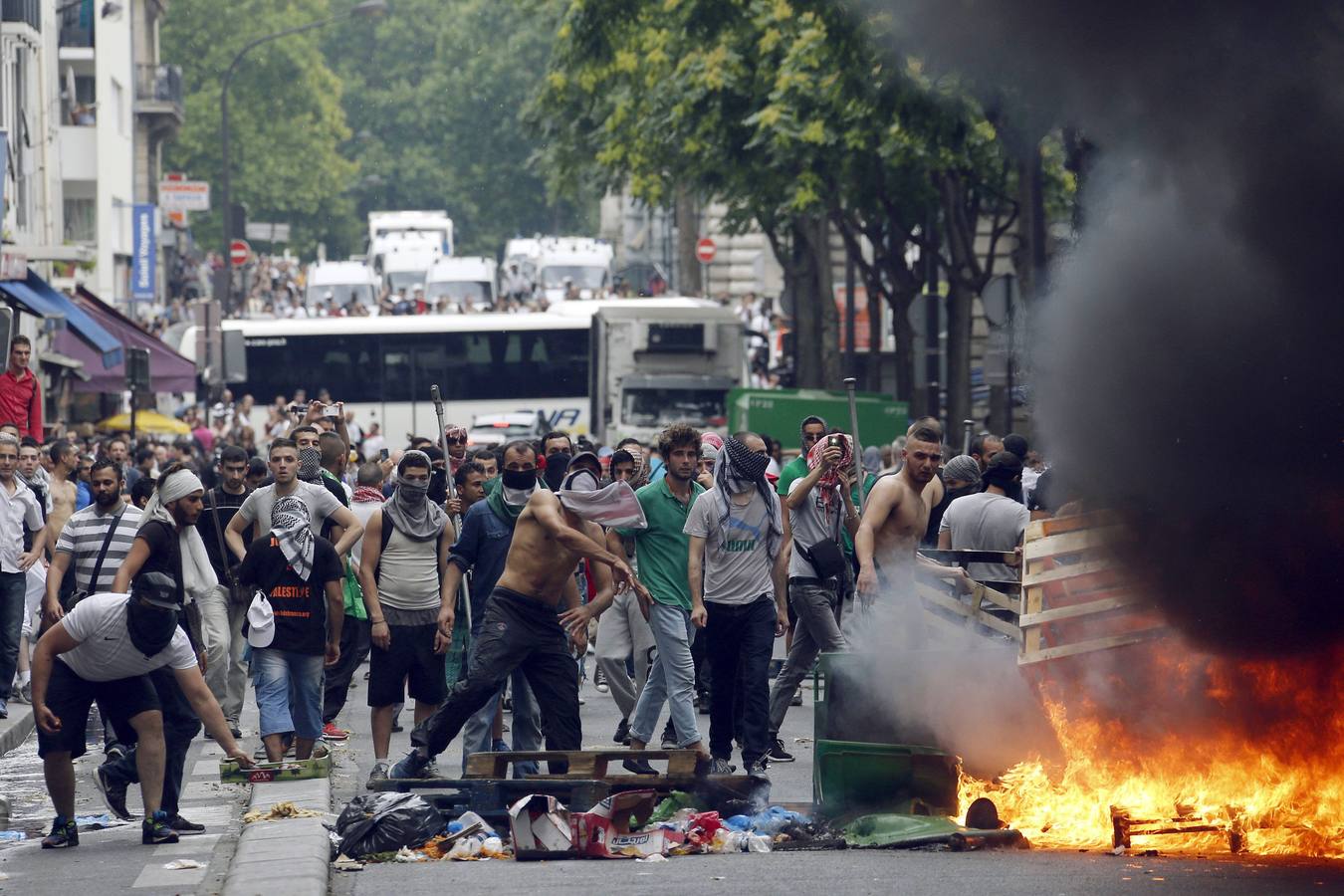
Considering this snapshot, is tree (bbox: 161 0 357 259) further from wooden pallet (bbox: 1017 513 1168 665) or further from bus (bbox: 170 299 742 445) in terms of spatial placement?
wooden pallet (bbox: 1017 513 1168 665)

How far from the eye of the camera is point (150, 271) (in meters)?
39.5

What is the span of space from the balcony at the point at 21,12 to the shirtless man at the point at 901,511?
1856 centimetres

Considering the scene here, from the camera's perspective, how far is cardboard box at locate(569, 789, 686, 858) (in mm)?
7945

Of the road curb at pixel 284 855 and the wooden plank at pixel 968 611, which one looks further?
the wooden plank at pixel 968 611

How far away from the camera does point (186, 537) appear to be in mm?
10250

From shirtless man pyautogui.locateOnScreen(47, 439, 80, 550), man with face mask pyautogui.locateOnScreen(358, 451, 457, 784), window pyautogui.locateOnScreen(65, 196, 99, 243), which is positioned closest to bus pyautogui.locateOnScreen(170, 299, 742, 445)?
window pyautogui.locateOnScreen(65, 196, 99, 243)

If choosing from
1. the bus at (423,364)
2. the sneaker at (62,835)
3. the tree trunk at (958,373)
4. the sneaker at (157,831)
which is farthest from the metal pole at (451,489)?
the bus at (423,364)

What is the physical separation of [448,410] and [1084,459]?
2936 cm

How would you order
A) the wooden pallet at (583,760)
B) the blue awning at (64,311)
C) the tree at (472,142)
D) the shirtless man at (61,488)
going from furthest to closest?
the tree at (472,142), the blue awning at (64,311), the shirtless man at (61,488), the wooden pallet at (583,760)

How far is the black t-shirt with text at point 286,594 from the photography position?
32.6 ft

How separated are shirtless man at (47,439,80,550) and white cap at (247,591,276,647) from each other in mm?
4524

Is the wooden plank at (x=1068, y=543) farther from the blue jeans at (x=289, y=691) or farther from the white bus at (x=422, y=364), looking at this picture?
the white bus at (x=422, y=364)

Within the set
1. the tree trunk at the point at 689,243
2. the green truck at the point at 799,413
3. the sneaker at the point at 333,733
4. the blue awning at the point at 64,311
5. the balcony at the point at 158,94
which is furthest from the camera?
the balcony at the point at 158,94

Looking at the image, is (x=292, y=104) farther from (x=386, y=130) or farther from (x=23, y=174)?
(x=23, y=174)
